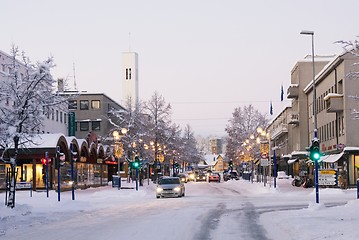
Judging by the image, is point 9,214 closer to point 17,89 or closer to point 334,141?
point 17,89

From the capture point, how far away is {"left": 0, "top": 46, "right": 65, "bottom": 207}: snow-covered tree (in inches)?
1077

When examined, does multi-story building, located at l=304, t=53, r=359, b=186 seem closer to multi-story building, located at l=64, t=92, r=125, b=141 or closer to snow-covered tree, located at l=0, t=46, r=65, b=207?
snow-covered tree, located at l=0, t=46, r=65, b=207

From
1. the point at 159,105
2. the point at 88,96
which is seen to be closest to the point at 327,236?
the point at 159,105

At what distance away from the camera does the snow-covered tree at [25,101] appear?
89.7 ft

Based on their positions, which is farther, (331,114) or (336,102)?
(331,114)

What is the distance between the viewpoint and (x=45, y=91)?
28391 mm

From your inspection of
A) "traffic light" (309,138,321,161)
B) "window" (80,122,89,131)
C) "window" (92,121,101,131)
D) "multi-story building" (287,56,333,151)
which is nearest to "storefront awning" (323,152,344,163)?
"multi-story building" (287,56,333,151)

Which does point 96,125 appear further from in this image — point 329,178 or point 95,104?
point 329,178

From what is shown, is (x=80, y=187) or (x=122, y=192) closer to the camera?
(x=122, y=192)

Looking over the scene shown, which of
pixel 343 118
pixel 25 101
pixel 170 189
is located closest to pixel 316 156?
pixel 25 101

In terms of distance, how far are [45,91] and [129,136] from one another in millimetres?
43486

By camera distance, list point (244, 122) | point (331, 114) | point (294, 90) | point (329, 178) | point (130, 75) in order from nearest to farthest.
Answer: point (329, 178)
point (331, 114)
point (294, 90)
point (244, 122)
point (130, 75)

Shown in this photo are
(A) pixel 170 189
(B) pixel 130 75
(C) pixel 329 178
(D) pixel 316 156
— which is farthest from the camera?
(B) pixel 130 75

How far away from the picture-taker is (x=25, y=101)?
27.6 m
